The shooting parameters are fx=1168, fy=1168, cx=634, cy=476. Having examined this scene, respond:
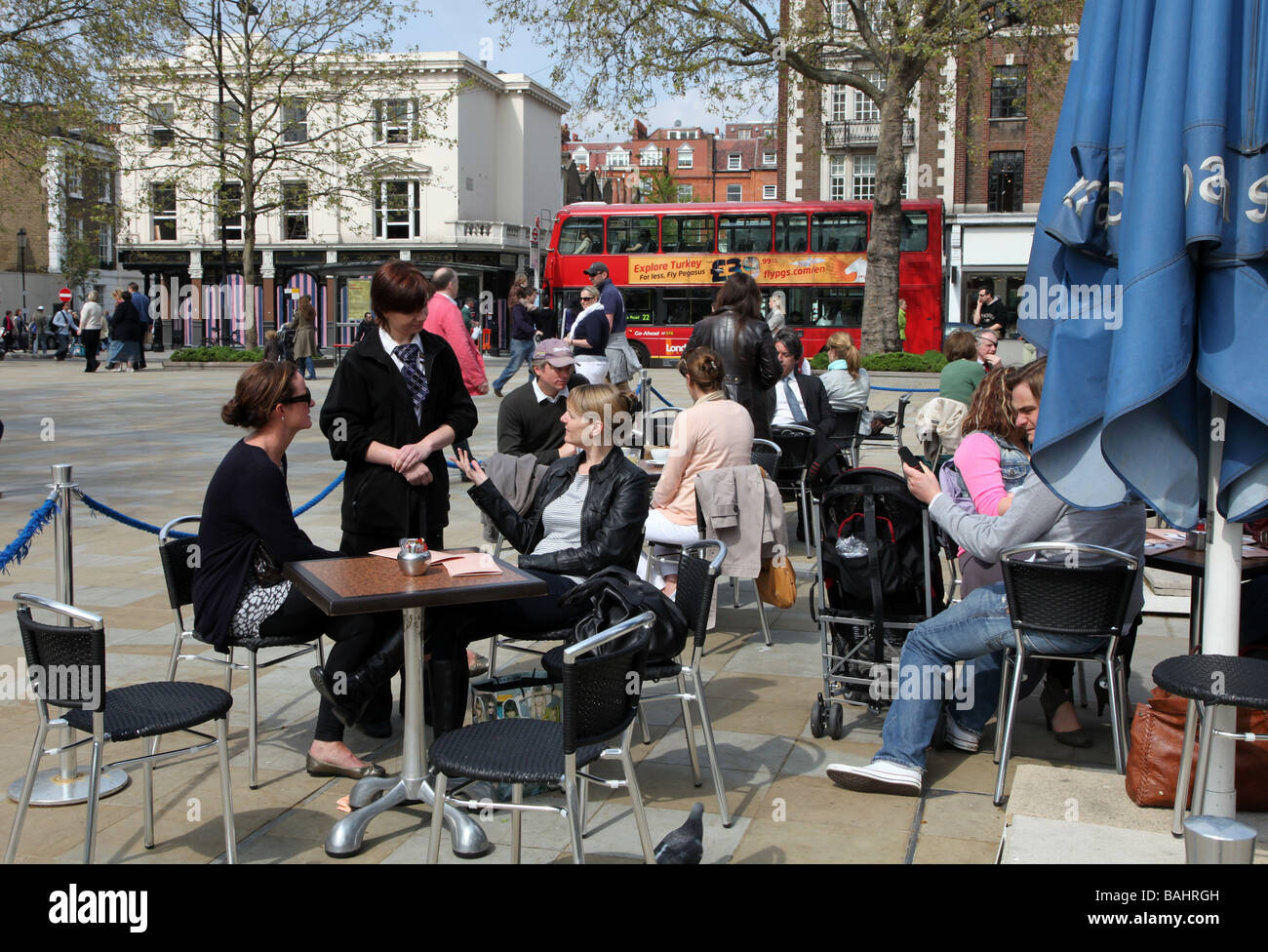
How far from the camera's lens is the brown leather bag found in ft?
11.9

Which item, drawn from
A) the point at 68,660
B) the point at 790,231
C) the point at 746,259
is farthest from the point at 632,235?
the point at 68,660

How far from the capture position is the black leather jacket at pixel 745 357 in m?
7.83

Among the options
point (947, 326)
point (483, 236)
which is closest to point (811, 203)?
point (947, 326)

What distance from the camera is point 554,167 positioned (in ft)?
189

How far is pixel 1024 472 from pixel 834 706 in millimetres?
1284

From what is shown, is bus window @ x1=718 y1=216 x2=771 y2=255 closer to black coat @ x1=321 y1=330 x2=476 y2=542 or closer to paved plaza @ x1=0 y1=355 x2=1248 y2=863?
paved plaza @ x1=0 y1=355 x2=1248 y2=863

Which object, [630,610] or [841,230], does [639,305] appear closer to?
[841,230]

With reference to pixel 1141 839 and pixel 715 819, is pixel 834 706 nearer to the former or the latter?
pixel 715 819

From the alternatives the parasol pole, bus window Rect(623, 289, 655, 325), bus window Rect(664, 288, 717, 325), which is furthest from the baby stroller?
bus window Rect(623, 289, 655, 325)

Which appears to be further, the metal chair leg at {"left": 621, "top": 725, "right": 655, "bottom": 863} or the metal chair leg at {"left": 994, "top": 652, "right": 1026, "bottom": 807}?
the metal chair leg at {"left": 994, "top": 652, "right": 1026, "bottom": 807}

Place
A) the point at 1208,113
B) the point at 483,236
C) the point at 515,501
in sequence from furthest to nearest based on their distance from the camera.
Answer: the point at 483,236
the point at 515,501
the point at 1208,113

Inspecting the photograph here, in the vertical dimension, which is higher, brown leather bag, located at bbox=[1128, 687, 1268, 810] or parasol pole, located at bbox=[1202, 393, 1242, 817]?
parasol pole, located at bbox=[1202, 393, 1242, 817]

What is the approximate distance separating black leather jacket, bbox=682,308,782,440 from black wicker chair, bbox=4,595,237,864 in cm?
476

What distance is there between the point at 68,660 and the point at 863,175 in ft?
155
